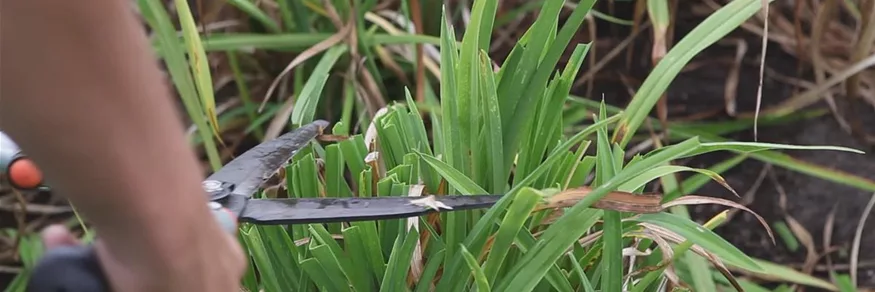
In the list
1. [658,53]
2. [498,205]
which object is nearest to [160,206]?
[498,205]

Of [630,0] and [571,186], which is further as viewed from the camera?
[630,0]

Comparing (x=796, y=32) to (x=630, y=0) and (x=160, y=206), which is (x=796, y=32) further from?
(x=160, y=206)

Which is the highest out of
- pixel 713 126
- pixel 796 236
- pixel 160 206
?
pixel 160 206

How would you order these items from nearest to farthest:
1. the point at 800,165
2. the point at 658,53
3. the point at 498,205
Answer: the point at 498,205 → the point at 658,53 → the point at 800,165

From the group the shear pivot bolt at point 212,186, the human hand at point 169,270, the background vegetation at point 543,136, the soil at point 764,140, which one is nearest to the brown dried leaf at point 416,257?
the background vegetation at point 543,136

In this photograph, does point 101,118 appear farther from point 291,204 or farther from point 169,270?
point 291,204

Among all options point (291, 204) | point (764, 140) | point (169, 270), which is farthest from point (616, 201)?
point (764, 140)

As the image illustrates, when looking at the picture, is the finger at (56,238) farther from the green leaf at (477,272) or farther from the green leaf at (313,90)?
the green leaf at (313,90)
